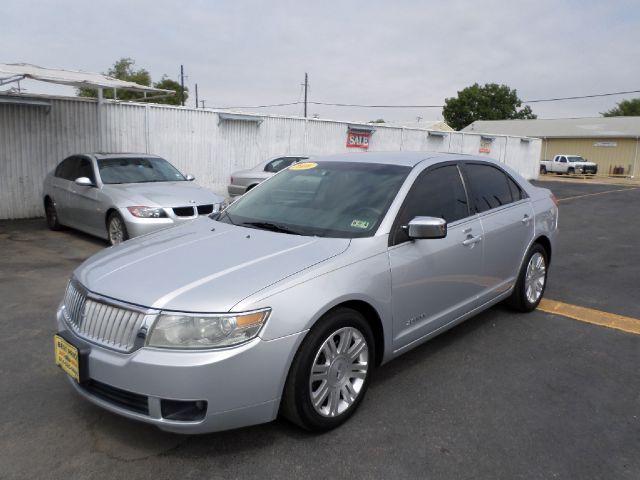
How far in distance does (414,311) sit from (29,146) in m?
10.5

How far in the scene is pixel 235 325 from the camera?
2.53 meters

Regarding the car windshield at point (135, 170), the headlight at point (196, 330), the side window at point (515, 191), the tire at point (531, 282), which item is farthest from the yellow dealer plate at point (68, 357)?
the car windshield at point (135, 170)

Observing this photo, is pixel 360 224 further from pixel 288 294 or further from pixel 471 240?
pixel 471 240

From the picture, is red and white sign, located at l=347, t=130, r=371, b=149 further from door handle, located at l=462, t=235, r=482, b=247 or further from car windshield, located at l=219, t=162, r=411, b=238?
door handle, located at l=462, t=235, r=482, b=247

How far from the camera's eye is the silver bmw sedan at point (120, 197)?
7.31 m

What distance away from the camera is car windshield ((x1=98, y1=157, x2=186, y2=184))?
27.3 ft

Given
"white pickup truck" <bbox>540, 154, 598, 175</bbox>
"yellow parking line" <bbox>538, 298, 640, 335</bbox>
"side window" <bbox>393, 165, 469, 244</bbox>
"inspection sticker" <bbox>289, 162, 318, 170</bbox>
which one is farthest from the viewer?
"white pickup truck" <bbox>540, 154, 598, 175</bbox>

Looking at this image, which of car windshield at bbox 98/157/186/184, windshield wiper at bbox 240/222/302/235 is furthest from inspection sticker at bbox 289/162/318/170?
car windshield at bbox 98/157/186/184

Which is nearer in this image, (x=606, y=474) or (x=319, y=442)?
(x=606, y=474)

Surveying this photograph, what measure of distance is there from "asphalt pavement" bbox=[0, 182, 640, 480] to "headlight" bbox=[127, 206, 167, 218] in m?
2.56

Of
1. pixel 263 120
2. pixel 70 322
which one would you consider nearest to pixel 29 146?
pixel 263 120

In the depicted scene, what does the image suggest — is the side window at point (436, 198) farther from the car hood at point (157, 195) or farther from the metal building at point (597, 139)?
the metal building at point (597, 139)

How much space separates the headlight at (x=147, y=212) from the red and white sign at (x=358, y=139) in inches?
489

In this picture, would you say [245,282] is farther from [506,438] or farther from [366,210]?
[506,438]
